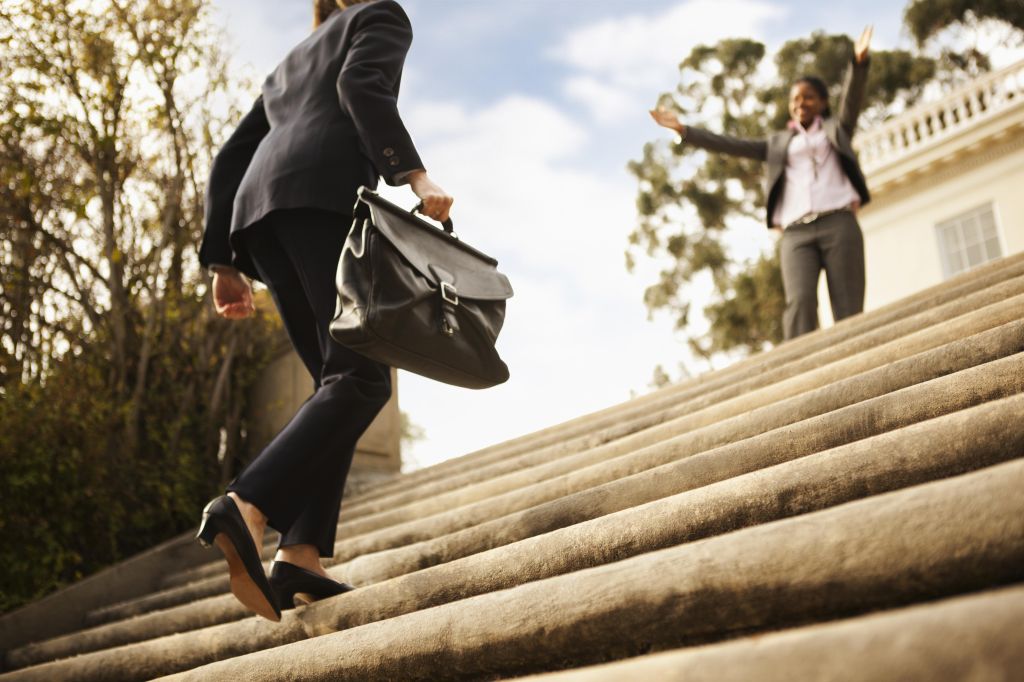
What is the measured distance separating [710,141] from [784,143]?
0.53 meters

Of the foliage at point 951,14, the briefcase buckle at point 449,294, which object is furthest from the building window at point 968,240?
the briefcase buckle at point 449,294

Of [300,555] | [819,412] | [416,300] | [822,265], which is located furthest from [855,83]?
[300,555]

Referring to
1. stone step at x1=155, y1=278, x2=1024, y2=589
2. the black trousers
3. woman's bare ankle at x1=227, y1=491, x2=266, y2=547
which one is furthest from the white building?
woman's bare ankle at x1=227, y1=491, x2=266, y2=547

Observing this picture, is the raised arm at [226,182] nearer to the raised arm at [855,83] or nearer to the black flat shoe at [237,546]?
the black flat shoe at [237,546]

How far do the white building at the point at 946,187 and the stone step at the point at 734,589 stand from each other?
15.3 m

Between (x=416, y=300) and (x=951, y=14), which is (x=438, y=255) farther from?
(x=951, y=14)

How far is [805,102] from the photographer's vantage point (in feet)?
17.1

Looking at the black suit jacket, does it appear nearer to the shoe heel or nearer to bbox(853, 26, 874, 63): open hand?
the shoe heel

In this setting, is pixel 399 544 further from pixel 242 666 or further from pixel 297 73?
pixel 297 73

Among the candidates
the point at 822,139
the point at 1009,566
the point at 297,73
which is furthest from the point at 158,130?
the point at 1009,566

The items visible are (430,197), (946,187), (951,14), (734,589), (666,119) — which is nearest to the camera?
(734,589)

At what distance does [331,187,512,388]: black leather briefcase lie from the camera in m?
1.95

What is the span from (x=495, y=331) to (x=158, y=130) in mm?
4968

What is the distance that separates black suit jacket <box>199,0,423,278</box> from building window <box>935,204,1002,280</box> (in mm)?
14911
